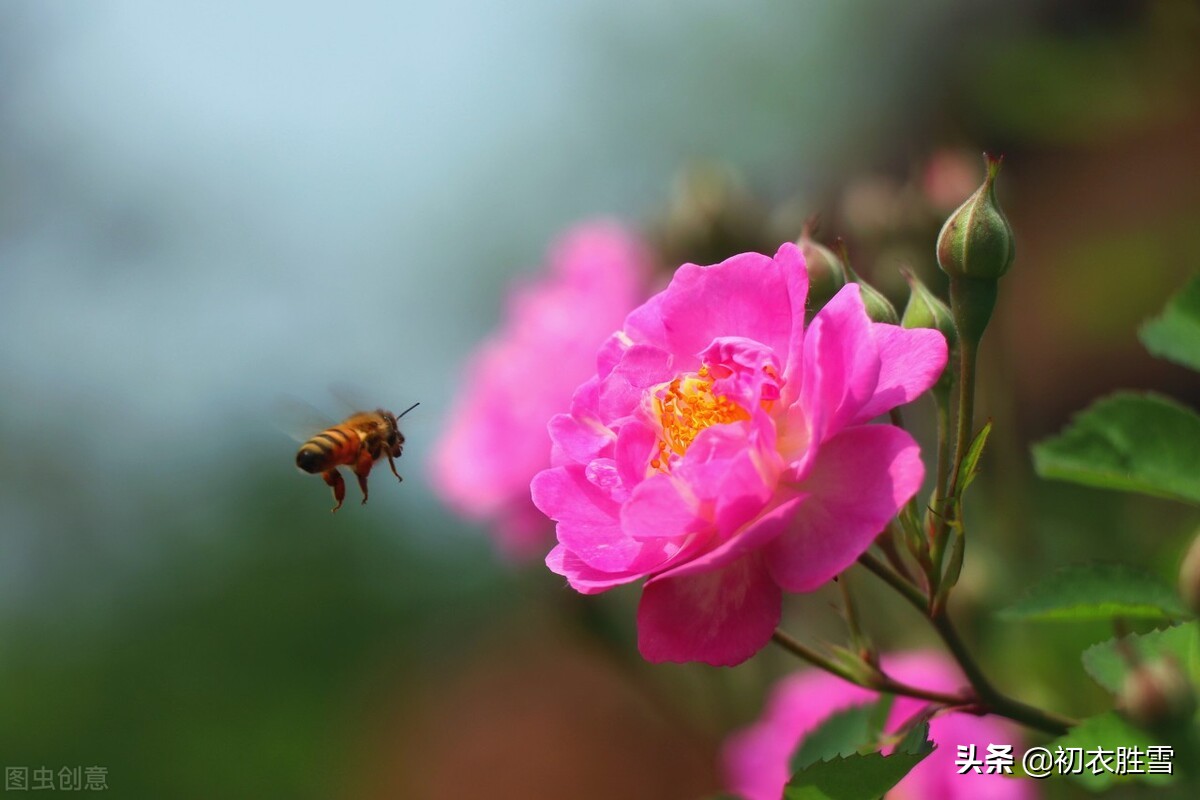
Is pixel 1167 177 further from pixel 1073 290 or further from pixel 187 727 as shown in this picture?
pixel 187 727

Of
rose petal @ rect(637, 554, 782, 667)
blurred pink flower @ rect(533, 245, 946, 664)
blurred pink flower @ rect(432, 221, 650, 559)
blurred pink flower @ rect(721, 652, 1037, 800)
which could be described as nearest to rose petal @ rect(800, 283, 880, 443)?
blurred pink flower @ rect(533, 245, 946, 664)

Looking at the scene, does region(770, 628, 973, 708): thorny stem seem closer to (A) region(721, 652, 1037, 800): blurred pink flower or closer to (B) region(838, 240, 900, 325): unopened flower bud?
(B) region(838, 240, 900, 325): unopened flower bud

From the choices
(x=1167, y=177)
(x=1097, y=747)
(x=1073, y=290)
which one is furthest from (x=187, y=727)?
(x=1097, y=747)

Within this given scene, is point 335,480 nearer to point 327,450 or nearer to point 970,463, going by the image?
point 327,450

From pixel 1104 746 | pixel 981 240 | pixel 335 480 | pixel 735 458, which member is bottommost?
pixel 1104 746

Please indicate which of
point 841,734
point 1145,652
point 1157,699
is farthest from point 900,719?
point 1157,699

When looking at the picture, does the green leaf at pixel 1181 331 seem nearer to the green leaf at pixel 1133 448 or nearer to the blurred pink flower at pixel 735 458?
the green leaf at pixel 1133 448
